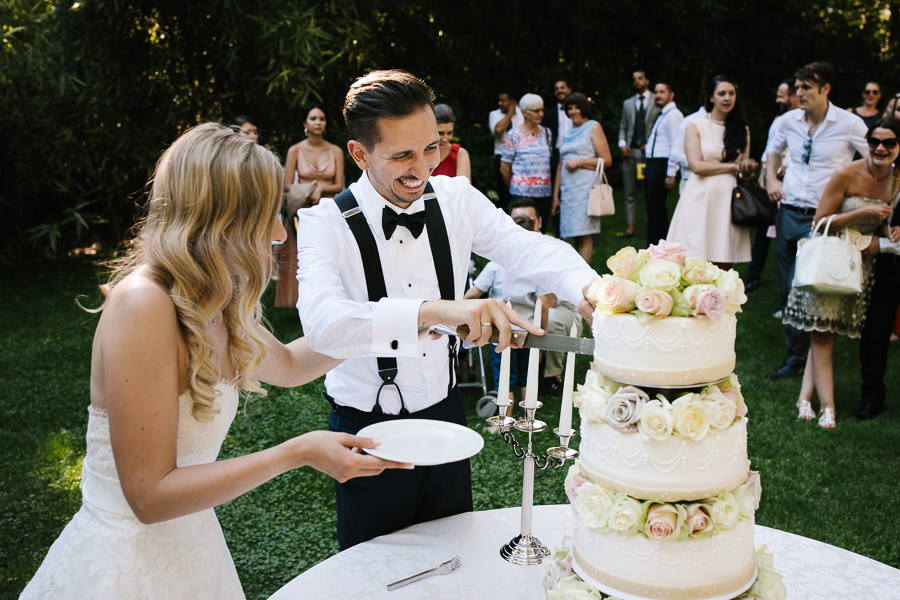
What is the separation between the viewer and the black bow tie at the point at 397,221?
228 centimetres

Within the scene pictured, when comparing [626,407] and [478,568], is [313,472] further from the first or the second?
[626,407]

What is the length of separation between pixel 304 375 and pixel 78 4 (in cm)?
988

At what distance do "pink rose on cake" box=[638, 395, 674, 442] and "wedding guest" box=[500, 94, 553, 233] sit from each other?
263 inches

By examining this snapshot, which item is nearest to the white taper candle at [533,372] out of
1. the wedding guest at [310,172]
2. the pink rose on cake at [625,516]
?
the pink rose on cake at [625,516]

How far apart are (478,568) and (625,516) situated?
67 centimetres

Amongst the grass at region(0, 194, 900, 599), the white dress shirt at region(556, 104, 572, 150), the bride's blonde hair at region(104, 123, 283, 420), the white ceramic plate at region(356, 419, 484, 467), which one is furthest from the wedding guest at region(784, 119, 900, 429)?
the white dress shirt at region(556, 104, 572, 150)

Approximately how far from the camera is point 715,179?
617 centimetres

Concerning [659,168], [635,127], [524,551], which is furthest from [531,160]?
[524,551]

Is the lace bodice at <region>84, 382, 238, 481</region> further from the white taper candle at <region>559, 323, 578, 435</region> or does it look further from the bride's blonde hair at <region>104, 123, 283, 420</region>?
the white taper candle at <region>559, 323, 578, 435</region>

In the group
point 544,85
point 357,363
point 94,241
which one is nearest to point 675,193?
point 544,85

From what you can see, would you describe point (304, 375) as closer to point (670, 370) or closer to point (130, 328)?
point (130, 328)

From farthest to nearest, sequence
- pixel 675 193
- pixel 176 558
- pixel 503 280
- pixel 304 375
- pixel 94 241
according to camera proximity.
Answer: pixel 675 193 → pixel 94 241 → pixel 503 280 → pixel 304 375 → pixel 176 558

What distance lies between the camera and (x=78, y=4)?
10078 mm

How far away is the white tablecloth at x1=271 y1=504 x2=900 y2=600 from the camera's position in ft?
6.62
